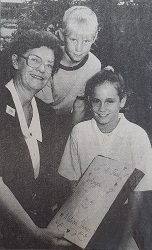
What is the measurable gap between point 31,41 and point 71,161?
3.38ft

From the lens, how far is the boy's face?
2.88 metres

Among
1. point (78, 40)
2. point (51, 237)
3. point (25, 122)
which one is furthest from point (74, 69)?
point (51, 237)

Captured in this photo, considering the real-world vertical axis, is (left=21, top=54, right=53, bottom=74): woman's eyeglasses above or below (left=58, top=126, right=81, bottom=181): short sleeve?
above

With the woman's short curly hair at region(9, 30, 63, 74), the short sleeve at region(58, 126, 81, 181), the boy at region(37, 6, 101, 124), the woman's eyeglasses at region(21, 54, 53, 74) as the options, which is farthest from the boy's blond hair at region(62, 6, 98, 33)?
the short sleeve at region(58, 126, 81, 181)

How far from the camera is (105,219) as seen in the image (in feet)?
9.34

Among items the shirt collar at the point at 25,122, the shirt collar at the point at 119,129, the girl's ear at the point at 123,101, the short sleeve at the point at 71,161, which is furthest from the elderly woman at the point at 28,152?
the girl's ear at the point at 123,101

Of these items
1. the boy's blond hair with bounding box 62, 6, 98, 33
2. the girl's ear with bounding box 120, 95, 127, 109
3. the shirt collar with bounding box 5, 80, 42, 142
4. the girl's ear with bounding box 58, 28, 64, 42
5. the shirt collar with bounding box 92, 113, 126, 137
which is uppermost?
the boy's blond hair with bounding box 62, 6, 98, 33

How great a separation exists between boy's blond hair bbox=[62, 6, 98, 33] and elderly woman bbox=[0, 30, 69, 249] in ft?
0.61

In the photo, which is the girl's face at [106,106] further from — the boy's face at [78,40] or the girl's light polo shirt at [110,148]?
the boy's face at [78,40]

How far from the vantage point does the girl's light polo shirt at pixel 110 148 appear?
290cm

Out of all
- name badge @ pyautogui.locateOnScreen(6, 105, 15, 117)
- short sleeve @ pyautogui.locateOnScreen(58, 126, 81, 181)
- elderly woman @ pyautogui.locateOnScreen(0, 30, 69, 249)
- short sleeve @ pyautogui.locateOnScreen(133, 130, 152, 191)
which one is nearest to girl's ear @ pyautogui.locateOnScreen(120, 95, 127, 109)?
short sleeve @ pyautogui.locateOnScreen(133, 130, 152, 191)

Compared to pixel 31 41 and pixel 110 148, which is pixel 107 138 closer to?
pixel 110 148

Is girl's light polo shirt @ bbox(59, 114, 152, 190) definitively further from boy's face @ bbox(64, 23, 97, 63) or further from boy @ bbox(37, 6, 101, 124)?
boy's face @ bbox(64, 23, 97, 63)

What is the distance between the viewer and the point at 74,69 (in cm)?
294
